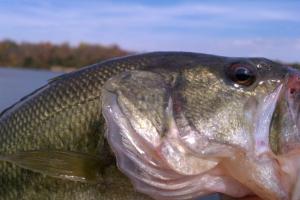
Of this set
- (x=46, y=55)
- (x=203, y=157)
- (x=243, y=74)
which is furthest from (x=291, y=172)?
(x=46, y=55)

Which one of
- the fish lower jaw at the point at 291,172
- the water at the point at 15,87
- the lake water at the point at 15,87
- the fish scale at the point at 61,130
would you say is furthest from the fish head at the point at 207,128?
the water at the point at 15,87

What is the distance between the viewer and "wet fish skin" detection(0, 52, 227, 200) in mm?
2781

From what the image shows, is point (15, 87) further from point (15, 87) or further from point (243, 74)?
point (243, 74)

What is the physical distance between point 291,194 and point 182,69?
811 millimetres

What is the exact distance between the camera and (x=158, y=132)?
257 cm

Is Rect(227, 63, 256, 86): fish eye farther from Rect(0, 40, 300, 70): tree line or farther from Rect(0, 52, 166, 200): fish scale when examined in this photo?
Rect(0, 40, 300, 70): tree line

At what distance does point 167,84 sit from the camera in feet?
8.90

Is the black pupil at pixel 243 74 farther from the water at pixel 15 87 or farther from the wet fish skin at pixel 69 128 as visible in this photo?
the water at pixel 15 87

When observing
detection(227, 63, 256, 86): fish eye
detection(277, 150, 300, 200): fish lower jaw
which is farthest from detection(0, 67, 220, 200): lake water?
detection(277, 150, 300, 200): fish lower jaw

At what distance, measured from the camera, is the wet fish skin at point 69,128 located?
278 centimetres

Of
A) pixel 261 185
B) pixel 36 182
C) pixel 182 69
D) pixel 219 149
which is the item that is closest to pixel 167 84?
pixel 182 69

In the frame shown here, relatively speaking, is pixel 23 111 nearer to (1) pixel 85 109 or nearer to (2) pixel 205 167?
(1) pixel 85 109

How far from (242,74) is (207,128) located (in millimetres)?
345

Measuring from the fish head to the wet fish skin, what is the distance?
4.0 inches
